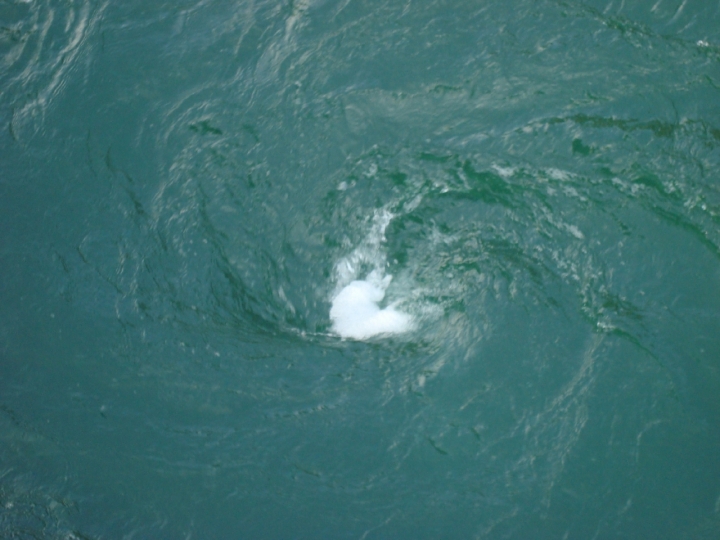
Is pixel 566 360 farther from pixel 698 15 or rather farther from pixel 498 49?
pixel 698 15

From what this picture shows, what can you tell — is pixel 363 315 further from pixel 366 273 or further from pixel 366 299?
pixel 366 273

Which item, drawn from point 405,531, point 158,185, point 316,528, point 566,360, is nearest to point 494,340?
point 566,360

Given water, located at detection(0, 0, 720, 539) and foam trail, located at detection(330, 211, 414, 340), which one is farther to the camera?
foam trail, located at detection(330, 211, 414, 340)

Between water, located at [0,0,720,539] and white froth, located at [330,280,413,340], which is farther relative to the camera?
white froth, located at [330,280,413,340]

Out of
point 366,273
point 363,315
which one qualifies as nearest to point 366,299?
point 363,315
